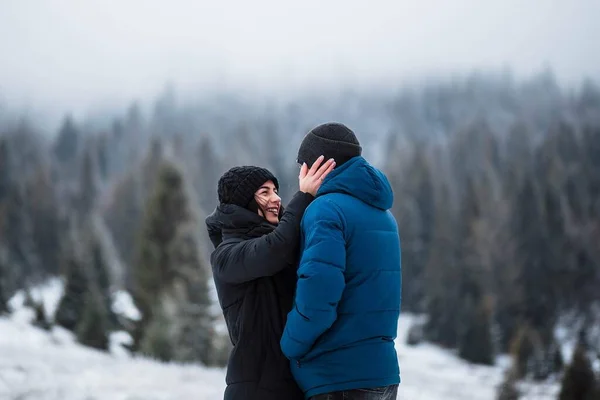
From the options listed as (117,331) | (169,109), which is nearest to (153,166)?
(117,331)

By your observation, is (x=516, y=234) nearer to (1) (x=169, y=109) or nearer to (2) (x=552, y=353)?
(2) (x=552, y=353)

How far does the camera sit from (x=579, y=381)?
71.5 ft

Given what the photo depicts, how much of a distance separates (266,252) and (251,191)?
1.66ft

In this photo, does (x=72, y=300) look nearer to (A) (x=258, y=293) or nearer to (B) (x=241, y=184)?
(B) (x=241, y=184)

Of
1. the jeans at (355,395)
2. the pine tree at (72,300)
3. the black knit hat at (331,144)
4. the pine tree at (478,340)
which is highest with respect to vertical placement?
the pine tree at (478,340)

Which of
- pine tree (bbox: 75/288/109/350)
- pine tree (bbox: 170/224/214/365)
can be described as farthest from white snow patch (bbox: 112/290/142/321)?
pine tree (bbox: 170/224/214/365)

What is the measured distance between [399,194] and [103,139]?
5935 cm

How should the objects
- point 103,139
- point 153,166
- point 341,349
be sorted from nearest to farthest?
point 341,349
point 153,166
point 103,139

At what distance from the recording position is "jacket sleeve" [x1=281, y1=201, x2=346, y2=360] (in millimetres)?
3258

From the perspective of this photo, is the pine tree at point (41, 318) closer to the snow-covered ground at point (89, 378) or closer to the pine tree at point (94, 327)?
the pine tree at point (94, 327)

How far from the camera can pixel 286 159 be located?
11981 cm

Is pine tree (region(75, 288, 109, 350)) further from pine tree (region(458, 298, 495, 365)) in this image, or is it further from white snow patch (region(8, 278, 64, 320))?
pine tree (region(458, 298, 495, 365))

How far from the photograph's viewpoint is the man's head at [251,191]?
3898mm

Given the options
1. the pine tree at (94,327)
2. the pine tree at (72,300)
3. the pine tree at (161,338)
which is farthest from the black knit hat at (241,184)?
the pine tree at (72,300)
